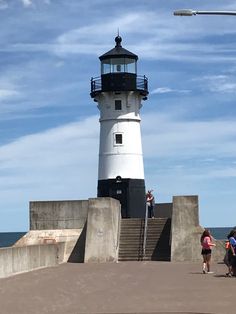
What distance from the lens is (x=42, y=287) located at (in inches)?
604

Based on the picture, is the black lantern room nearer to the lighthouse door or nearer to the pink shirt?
the lighthouse door

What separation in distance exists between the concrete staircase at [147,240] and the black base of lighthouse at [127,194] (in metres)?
4.67

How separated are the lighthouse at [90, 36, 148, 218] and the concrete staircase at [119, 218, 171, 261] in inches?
198

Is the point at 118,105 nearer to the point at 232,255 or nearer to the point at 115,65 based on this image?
the point at 115,65

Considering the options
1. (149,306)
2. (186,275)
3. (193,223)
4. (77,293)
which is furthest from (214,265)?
(149,306)

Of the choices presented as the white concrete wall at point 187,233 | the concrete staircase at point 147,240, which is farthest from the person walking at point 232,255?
the concrete staircase at point 147,240

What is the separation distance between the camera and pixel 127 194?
105 feet

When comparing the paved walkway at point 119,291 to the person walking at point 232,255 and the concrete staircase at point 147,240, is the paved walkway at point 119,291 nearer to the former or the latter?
the person walking at point 232,255

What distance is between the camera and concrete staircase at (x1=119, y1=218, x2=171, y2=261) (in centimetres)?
2491

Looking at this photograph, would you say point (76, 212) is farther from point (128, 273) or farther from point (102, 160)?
point (128, 273)

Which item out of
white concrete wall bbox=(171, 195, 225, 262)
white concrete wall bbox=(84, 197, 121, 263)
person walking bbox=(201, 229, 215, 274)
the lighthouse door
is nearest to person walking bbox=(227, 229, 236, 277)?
person walking bbox=(201, 229, 215, 274)

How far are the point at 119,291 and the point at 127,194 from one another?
Answer: 1770 cm

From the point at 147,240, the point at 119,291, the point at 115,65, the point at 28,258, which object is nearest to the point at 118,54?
the point at 115,65

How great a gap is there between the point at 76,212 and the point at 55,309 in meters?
15.5
